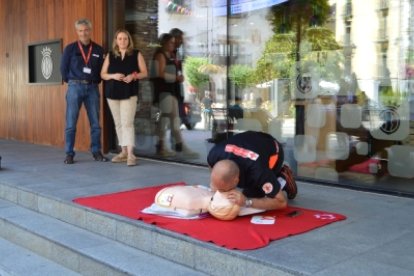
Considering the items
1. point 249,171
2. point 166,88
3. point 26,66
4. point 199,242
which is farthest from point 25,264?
point 26,66

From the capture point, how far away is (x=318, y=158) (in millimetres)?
5715

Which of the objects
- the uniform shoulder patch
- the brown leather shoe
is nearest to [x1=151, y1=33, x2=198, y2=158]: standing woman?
the brown leather shoe

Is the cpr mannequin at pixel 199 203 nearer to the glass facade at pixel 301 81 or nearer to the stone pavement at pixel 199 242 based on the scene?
the stone pavement at pixel 199 242

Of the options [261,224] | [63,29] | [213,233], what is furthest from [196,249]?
[63,29]

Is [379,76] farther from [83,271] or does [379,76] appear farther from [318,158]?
[83,271]

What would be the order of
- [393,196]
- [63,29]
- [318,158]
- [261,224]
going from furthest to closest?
[63,29] → [318,158] → [393,196] → [261,224]

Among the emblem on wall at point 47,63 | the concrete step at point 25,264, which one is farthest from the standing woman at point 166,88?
the concrete step at point 25,264

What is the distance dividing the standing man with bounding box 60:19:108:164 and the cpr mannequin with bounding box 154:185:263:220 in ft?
9.09

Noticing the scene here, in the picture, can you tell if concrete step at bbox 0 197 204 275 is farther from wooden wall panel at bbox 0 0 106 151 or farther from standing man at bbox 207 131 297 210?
wooden wall panel at bbox 0 0 106 151

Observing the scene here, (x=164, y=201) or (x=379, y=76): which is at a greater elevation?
(x=379, y=76)

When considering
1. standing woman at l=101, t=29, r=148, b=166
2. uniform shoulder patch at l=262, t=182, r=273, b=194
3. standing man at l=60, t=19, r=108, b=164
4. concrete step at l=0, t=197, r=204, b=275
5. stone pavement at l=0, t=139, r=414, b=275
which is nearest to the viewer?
stone pavement at l=0, t=139, r=414, b=275

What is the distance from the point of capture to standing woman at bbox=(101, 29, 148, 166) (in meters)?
6.09

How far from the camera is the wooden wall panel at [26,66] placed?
7324 millimetres

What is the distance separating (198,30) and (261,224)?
359 centimetres
